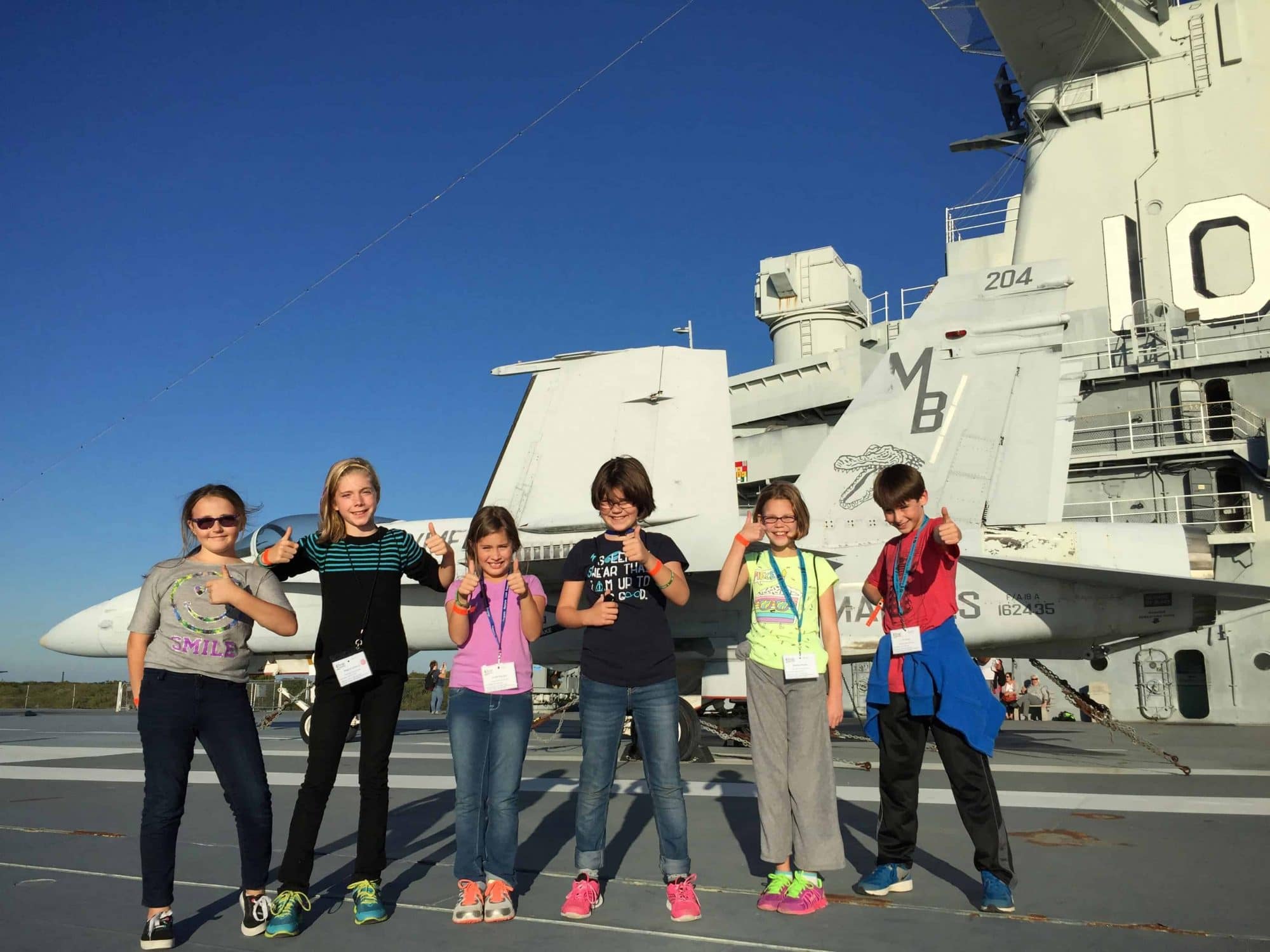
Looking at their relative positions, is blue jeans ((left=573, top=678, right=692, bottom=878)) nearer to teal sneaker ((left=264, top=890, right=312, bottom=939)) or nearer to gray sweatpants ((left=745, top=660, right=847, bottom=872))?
gray sweatpants ((left=745, top=660, right=847, bottom=872))

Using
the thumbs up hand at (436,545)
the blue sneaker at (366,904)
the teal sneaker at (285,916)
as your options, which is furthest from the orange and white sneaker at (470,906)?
the thumbs up hand at (436,545)

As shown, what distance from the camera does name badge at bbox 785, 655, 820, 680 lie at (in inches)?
152

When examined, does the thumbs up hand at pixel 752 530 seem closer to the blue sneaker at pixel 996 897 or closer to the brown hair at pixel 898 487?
the brown hair at pixel 898 487

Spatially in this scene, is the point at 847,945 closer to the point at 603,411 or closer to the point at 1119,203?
the point at 603,411

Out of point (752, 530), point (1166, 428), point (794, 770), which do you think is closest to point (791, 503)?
point (752, 530)

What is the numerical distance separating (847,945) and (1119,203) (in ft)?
76.9

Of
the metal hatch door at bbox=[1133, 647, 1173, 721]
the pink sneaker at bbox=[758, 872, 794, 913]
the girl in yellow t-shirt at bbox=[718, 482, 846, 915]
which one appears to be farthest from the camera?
the metal hatch door at bbox=[1133, 647, 1173, 721]

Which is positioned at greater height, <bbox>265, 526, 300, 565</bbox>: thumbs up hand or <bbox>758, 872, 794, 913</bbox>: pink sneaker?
<bbox>265, 526, 300, 565</bbox>: thumbs up hand

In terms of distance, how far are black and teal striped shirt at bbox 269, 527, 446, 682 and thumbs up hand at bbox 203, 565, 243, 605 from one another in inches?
12.4

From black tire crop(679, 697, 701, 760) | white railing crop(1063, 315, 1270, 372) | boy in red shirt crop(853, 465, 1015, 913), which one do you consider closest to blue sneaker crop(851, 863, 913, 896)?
boy in red shirt crop(853, 465, 1015, 913)

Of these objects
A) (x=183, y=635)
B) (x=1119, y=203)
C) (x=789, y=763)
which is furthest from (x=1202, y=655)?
(x=183, y=635)

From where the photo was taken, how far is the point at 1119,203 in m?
21.7

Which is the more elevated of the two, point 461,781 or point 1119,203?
point 1119,203

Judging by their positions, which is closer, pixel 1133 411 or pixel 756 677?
pixel 756 677
